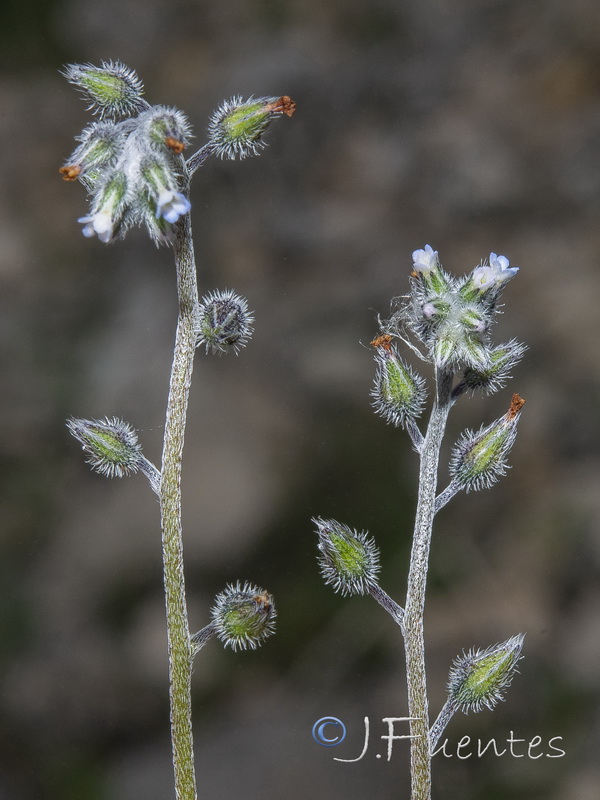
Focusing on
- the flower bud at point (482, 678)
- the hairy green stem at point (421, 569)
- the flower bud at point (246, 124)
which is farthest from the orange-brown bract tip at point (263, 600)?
the flower bud at point (246, 124)

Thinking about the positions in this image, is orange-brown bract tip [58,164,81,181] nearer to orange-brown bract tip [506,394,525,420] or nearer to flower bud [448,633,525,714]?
orange-brown bract tip [506,394,525,420]

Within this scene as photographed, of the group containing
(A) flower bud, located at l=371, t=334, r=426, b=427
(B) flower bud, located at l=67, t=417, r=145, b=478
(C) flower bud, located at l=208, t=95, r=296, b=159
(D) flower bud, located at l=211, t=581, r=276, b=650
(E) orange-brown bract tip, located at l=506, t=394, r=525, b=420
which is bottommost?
(D) flower bud, located at l=211, t=581, r=276, b=650

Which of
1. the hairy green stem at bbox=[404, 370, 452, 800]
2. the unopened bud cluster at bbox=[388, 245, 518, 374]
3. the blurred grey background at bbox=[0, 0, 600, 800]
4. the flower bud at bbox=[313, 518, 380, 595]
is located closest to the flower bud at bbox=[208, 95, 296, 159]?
the unopened bud cluster at bbox=[388, 245, 518, 374]

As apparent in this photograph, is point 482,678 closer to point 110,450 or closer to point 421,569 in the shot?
point 421,569

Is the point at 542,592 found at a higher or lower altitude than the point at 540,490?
lower

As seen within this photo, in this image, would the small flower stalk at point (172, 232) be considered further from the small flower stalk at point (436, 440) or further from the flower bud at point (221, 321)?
the small flower stalk at point (436, 440)

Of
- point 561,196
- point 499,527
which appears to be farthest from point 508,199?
point 499,527

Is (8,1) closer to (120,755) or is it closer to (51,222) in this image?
(51,222)
